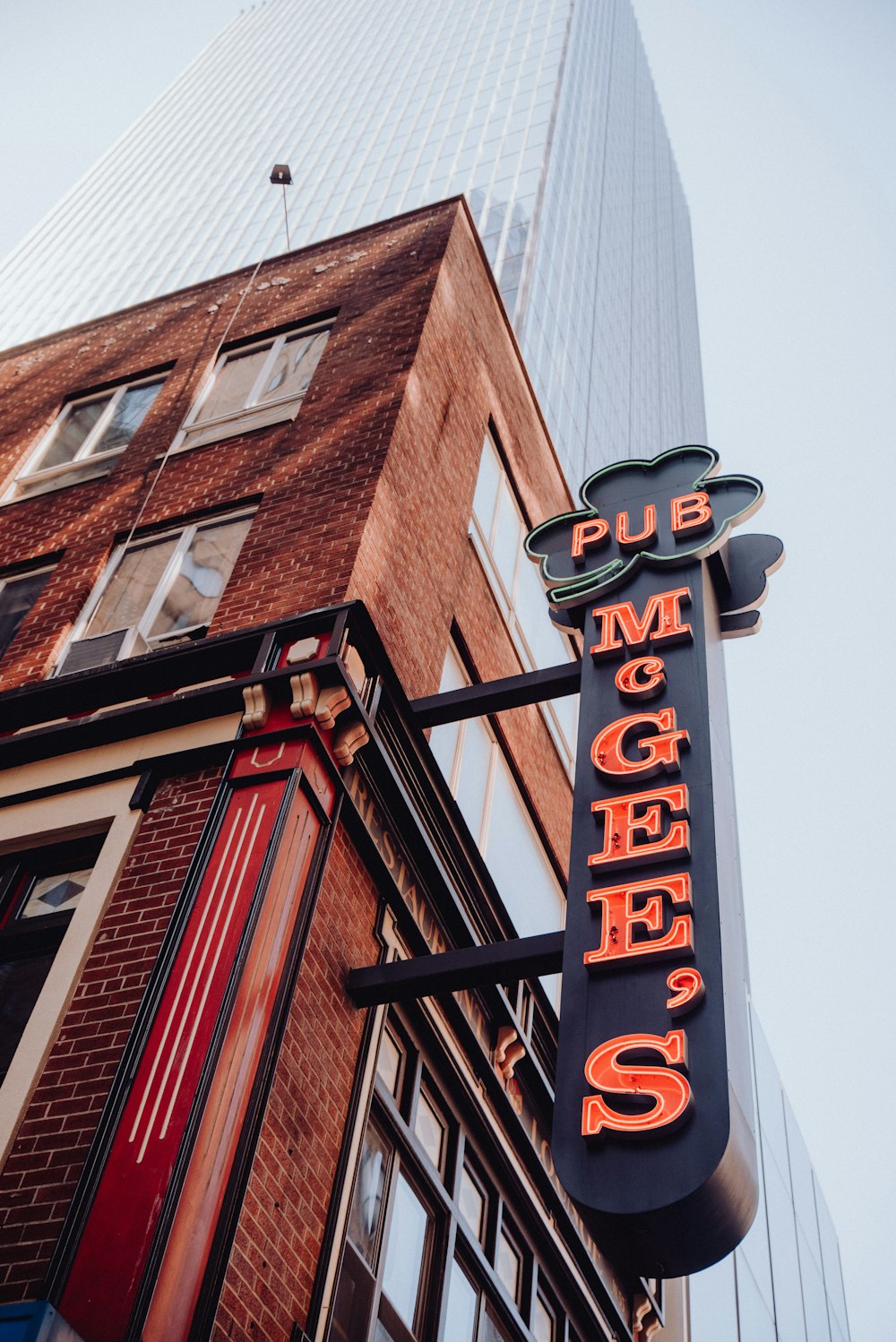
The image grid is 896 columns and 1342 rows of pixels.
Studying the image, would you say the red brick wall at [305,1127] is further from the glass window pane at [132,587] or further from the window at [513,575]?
the window at [513,575]

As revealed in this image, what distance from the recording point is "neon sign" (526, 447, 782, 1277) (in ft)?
24.6

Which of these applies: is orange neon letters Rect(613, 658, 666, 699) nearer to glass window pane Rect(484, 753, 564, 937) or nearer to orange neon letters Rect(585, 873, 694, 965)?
orange neon letters Rect(585, 873, 694, 965)

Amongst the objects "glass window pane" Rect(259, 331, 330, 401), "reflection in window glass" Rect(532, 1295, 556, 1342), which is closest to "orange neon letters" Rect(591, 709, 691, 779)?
"reflection in window glass" Rect(532, 1295, 556, 1342)

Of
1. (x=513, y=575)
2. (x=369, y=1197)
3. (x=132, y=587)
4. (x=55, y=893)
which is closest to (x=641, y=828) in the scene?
(x=369, y=1197)

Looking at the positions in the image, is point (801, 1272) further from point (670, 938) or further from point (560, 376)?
point (560, 376)

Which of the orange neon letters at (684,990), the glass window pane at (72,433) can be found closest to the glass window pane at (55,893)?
the orange neon letters at (684,990)

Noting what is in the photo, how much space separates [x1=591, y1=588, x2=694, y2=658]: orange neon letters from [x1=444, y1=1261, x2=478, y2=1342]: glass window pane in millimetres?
5213

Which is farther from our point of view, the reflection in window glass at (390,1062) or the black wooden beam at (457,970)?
the reflection in window glass at (390,1062)

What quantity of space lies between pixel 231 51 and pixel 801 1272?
102812mm

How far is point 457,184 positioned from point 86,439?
49819 millimetres

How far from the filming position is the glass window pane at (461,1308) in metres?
10.1

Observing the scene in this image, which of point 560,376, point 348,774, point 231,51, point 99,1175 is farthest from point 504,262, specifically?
point 231,51

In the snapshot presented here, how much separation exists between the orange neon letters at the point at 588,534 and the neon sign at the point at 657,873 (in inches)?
0.6

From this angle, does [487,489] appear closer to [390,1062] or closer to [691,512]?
[691,512]
